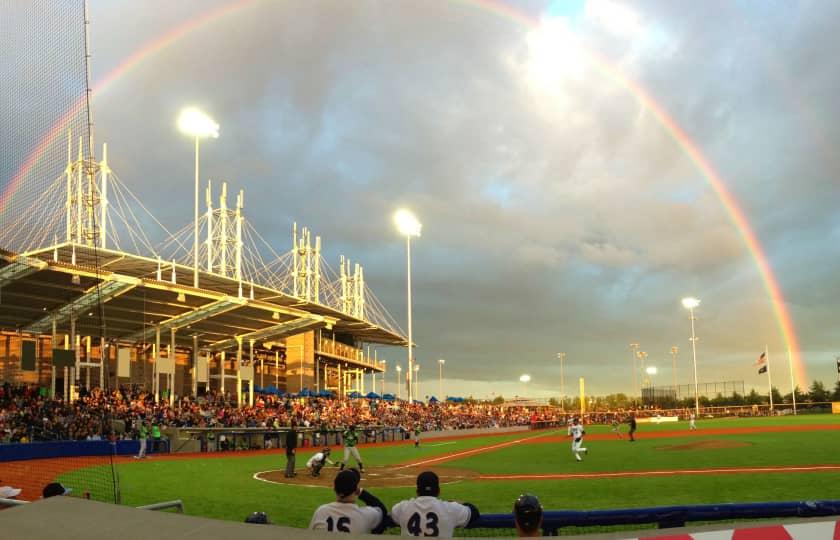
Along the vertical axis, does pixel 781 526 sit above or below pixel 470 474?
above

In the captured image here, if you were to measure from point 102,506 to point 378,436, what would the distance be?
4978 centimetres

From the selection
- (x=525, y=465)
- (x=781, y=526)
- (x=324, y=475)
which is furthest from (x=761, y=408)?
(x=781, y=526)

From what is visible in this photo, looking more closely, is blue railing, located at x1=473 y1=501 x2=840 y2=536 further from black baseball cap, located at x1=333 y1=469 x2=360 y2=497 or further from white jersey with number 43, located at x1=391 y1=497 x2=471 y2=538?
black baseball cap, located at x1=333 y1=469 x2=360 y2=497

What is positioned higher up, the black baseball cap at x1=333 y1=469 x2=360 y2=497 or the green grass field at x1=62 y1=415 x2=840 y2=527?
the black baseball cap at x1=333 y1=469 x2=360 y2=497

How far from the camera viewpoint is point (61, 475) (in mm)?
23250

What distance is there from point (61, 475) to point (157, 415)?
17.4 metres

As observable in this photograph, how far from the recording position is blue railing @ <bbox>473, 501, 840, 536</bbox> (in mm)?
5457

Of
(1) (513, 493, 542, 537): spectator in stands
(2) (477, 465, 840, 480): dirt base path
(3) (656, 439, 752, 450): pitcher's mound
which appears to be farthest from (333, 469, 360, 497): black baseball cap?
(3) (656, 439, 752, 450): pitcher's mound

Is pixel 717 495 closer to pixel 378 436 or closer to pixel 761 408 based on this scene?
pixel 378 436

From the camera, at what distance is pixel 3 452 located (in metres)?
29.1

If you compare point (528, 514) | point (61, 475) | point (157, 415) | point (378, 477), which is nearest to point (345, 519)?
point (528, 514)

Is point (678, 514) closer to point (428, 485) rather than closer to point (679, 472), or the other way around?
point (428, 485)

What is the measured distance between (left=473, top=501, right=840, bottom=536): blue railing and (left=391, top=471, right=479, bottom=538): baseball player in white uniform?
11.2 inches

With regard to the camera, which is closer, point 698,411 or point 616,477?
point 616,477
